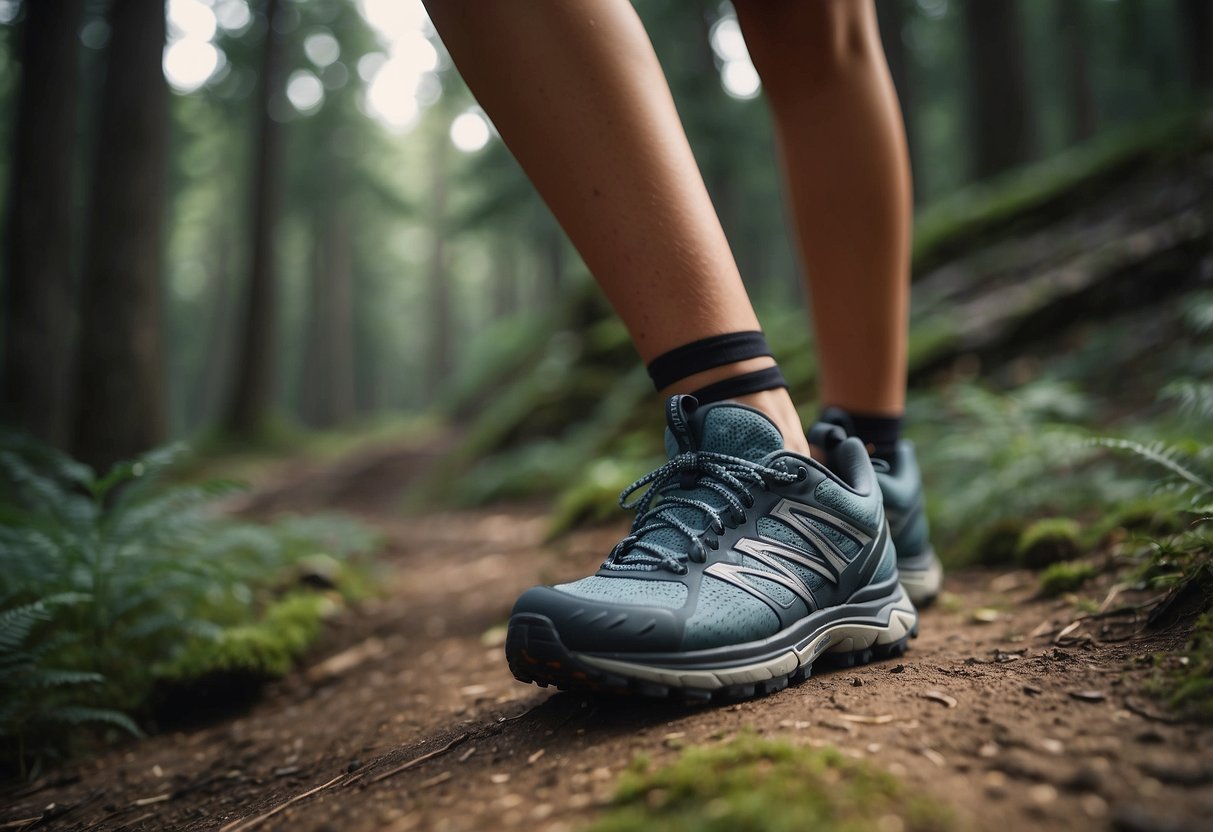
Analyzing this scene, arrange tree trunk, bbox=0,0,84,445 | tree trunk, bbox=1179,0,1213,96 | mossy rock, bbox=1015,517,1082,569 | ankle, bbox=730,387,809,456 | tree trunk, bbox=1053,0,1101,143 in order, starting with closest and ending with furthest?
1. ankle, bbox=730,387,809,456
2. mossy rock, bbox=1015,517,1082,569
3. tree trunk, bbox=0,0,84,445
4. tree trunk, bbox=1179,0,1213,96
5. tree trunk, bbox=1053,0,1101,143

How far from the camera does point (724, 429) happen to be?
148 cm

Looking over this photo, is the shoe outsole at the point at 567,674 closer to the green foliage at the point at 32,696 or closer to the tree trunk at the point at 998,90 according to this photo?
the green foliage at the point at 32,696

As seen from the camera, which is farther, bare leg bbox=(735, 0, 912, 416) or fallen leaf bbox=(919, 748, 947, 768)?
bare leg bbox=(735, 0, 912, 416)

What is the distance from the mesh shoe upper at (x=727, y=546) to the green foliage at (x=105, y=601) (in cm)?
149

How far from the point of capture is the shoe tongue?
1472 millimetres

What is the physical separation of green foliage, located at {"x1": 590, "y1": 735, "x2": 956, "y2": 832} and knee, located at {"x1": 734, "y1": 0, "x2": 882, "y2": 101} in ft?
5.52

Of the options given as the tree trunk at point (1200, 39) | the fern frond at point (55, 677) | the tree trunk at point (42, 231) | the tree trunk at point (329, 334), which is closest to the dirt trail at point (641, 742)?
the fern frond at point (55, 677)

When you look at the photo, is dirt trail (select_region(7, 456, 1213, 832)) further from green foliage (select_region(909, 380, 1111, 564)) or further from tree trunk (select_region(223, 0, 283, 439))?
tree trunk (select_region(223, 0, 283, 439))

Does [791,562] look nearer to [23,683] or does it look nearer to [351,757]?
[351,757]

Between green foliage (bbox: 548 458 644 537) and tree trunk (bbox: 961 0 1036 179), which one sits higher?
tree trunk (bbox: 961 0 1036 179)

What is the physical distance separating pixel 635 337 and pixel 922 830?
966mm

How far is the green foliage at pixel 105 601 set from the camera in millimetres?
1962

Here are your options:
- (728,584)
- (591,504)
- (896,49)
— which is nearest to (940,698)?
(728,584)

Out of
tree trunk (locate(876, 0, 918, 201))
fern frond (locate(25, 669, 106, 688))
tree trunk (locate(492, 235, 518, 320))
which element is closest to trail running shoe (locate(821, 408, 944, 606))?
fern frond (locate(25, 669, 106, 688))
